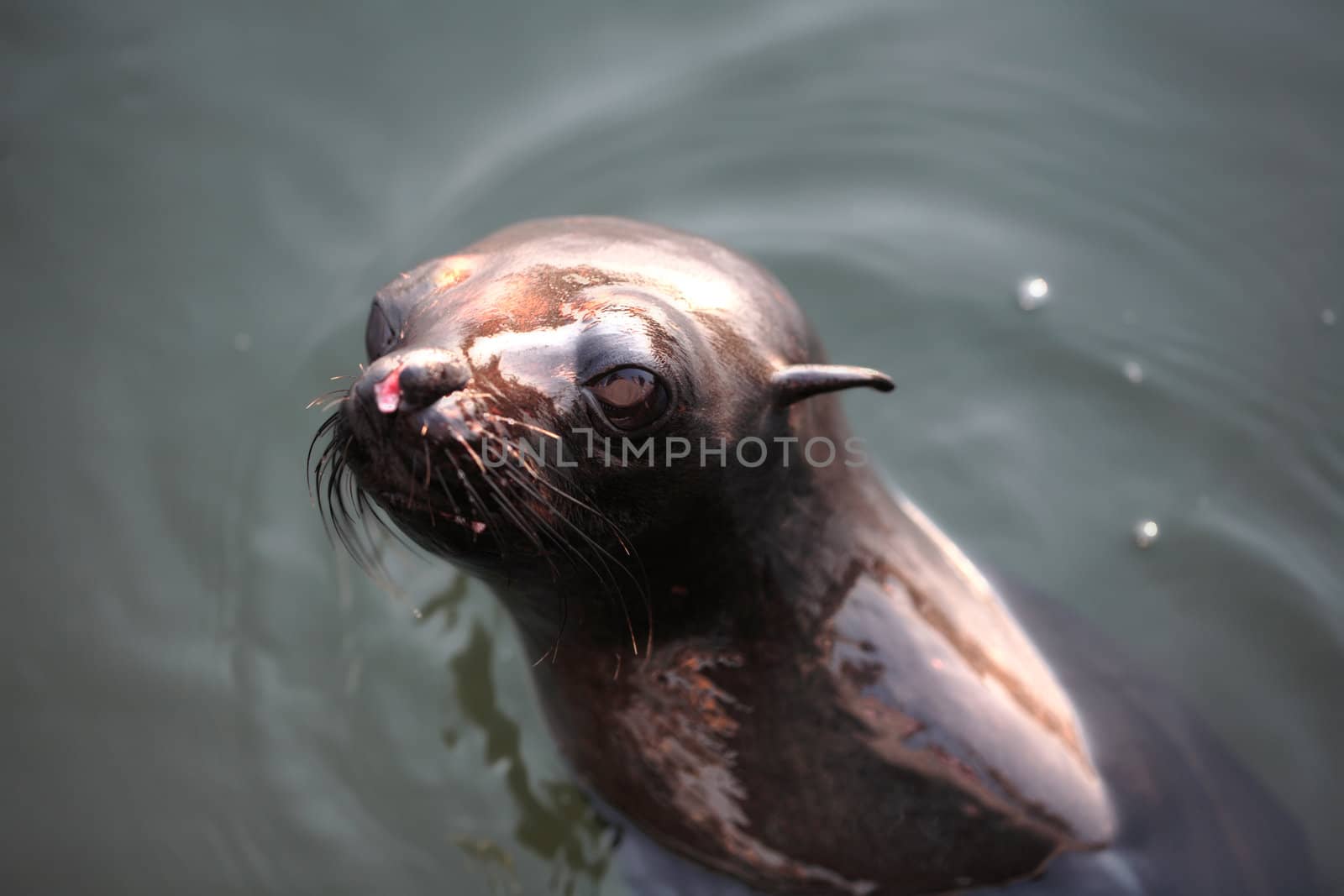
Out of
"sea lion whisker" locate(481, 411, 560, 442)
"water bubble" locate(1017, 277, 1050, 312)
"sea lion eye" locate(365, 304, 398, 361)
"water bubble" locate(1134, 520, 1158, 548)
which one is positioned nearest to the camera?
"sea lion whisker" locate(481, 411, 560, 442)

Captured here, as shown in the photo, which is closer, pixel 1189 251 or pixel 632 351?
pixel 632 351

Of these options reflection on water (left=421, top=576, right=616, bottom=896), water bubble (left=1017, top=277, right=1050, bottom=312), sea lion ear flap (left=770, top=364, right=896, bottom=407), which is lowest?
reflection on water (left=421, top=576, right=616, bottom=896)

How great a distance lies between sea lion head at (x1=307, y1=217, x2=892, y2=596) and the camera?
8.39ft

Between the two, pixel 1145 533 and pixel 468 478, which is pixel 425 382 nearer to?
pixel 468 478

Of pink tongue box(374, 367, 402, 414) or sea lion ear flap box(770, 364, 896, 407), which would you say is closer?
pink tongue box(374, 367, 402, 414)

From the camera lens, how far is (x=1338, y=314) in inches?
219

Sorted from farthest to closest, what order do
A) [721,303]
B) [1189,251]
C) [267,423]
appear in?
[1189,251] < [267,423] < [721,303]

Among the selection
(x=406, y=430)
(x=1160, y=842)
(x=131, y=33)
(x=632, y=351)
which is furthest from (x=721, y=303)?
(x=131, y=33)

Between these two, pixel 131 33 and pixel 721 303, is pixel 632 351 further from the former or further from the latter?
pixel 131 33

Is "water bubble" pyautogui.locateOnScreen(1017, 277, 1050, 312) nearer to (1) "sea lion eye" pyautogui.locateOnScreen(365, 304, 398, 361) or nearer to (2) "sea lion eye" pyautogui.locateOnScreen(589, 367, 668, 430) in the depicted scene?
(2) "sea lion eye" pyautogui.locateOnScreen(589, 367, 668, 430)

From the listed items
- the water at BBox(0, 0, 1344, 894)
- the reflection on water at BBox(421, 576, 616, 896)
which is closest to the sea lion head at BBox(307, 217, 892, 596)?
the reflection on water at BBox(421, 576, 616, 896)

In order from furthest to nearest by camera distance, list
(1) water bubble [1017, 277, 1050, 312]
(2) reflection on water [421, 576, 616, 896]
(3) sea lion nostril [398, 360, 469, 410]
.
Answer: (1) water bubble [1017, 277, 1050, 312] < (2) reflection on water [421, 576, 616, 896] < (3) sea lion nostril [398, 360, 469, 410]

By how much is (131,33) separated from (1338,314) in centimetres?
590

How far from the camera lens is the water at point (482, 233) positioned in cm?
447
